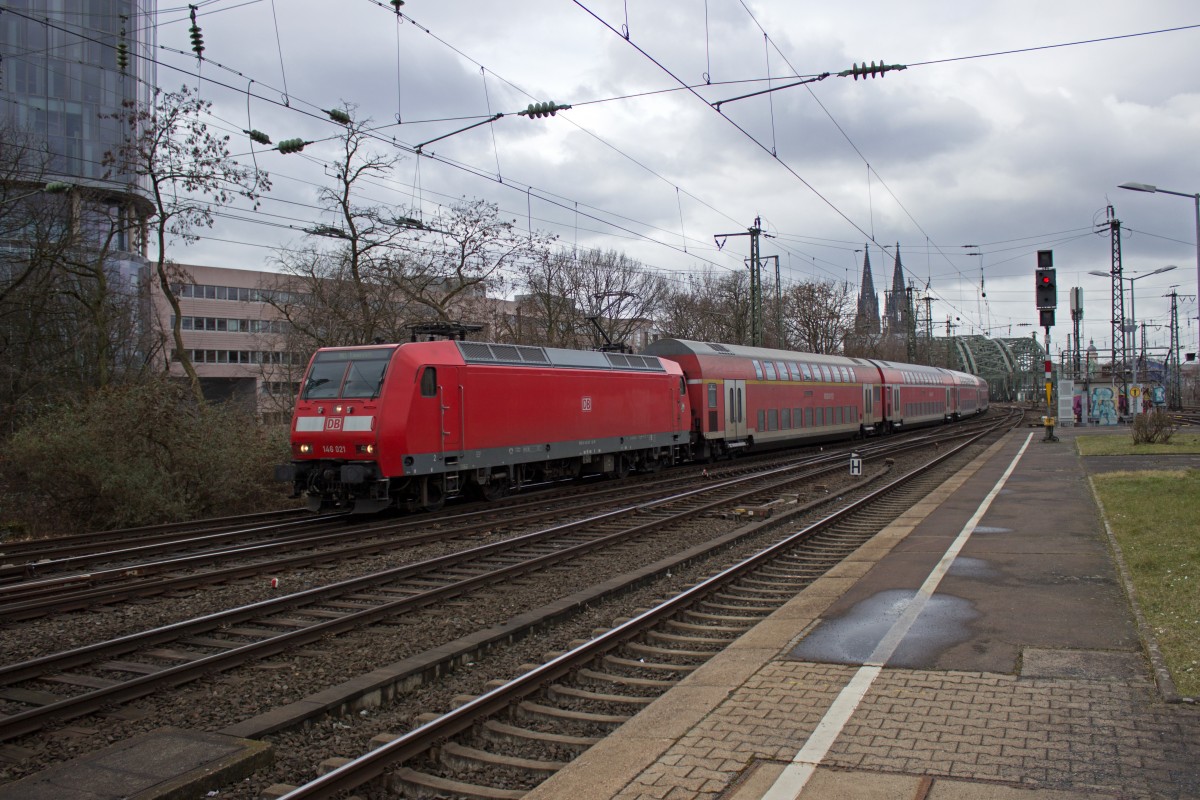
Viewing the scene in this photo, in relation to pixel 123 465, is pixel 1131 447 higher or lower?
lower

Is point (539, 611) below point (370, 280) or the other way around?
below

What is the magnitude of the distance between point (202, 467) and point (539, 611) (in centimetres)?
1083

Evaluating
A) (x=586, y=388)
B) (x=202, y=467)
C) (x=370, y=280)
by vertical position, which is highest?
(x=370, y=280)

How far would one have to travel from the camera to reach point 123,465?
48.8 ft

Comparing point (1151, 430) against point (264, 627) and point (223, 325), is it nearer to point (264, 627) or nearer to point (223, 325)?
point (264, 627)

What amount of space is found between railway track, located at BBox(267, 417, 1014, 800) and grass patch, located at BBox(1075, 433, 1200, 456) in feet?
59.6

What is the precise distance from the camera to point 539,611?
7.98 metres

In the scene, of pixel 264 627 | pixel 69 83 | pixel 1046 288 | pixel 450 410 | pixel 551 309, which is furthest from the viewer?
pixel 69 83

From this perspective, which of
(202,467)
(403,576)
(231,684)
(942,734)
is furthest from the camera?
(202,467)

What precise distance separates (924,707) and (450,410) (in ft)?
36.4

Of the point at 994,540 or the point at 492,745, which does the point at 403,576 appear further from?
the point at 994,540

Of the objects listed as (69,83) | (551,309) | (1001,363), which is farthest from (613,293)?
(1001,363)

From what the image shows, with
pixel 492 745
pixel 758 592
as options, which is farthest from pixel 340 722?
pixel 758 592

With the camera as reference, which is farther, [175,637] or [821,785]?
[175,637]
